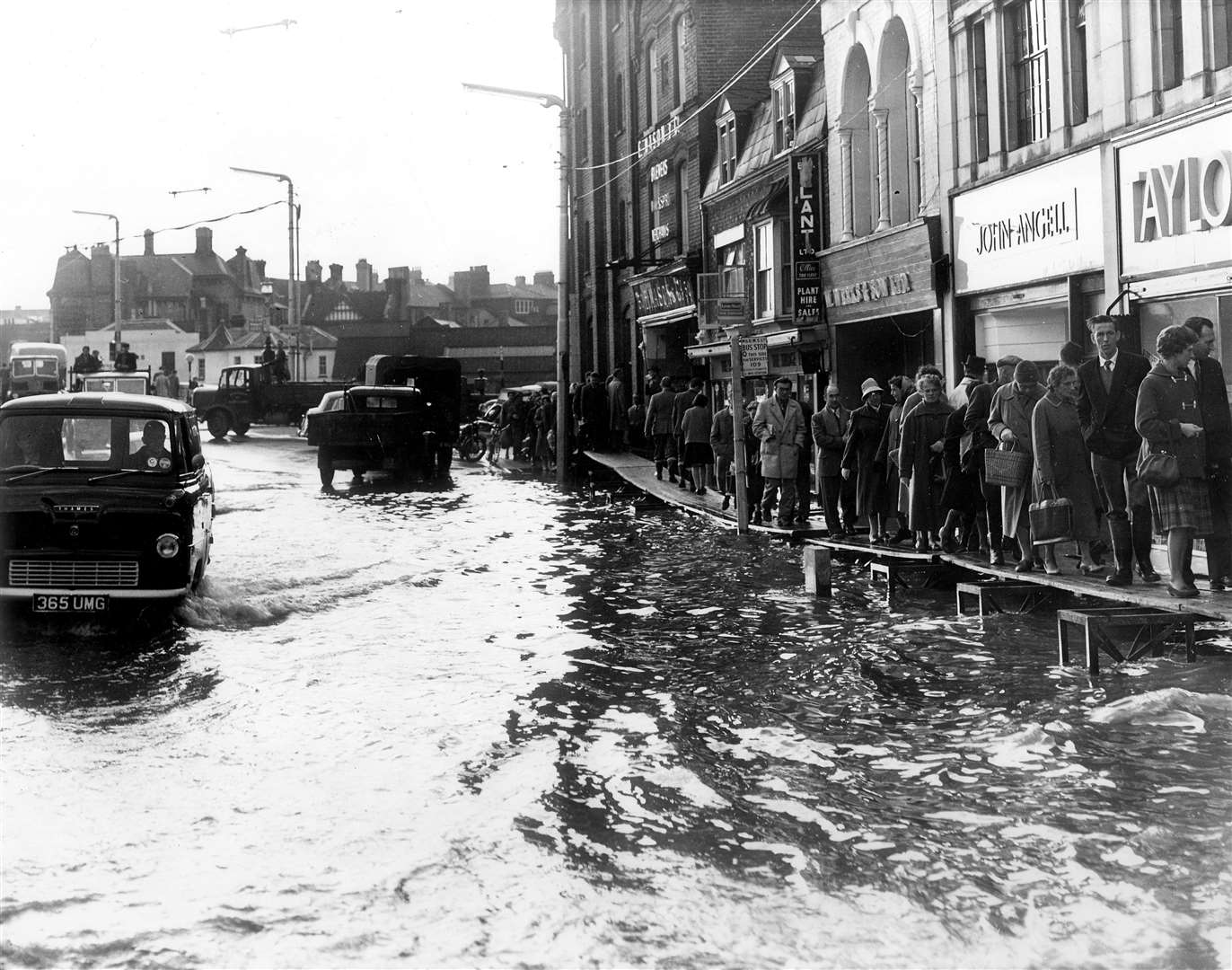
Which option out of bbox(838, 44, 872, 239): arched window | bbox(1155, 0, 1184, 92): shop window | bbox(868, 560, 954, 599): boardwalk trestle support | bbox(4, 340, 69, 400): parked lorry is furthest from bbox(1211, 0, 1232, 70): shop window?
bbox(4, 340, 69, 400): parked lorry

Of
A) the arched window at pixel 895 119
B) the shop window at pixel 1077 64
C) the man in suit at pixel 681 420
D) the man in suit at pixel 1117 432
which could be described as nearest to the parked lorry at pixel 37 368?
the man in suit at pixel 681 420

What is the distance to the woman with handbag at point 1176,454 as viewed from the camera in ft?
30.8

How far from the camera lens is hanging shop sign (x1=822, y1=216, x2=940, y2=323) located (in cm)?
2062

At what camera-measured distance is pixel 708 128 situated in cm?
3481

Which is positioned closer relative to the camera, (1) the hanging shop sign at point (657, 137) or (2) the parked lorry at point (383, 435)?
(2) the parked lorry at point (383, 435)

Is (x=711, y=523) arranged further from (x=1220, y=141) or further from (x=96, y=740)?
(x=96, y=740)

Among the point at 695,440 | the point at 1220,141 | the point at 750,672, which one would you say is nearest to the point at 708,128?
the point at 695,440

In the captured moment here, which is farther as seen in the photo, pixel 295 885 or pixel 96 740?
pixel 96 740

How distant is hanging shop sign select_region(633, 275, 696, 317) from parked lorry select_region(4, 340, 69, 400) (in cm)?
2139

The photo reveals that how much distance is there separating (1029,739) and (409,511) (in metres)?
15.6

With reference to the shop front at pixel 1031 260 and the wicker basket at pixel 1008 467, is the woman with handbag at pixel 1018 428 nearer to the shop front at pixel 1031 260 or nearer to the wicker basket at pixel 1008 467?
the wicker basket at pixel 1008 467

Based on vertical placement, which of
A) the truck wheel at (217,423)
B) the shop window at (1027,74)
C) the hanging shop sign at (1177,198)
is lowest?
the truck wheel at (217,423)

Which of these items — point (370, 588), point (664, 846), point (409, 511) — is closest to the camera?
point (664, 846)

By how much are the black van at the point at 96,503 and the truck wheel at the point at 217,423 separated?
35327mm
